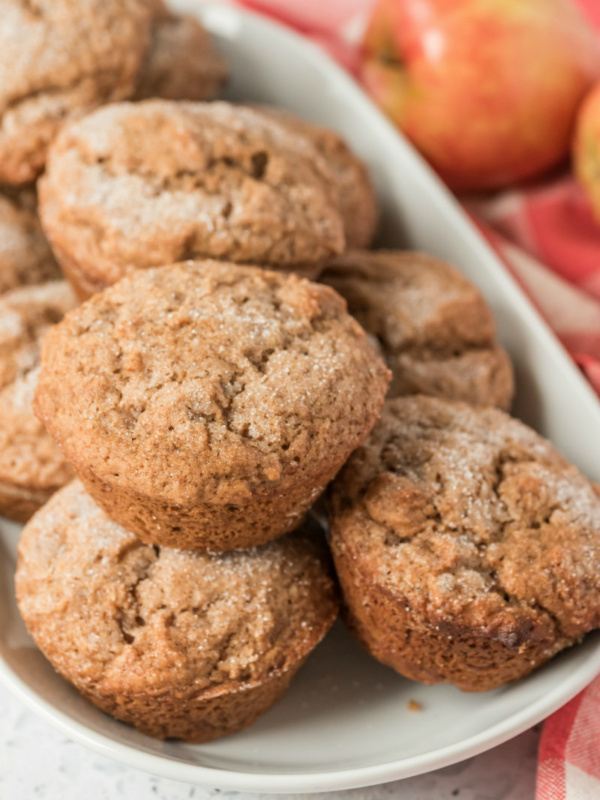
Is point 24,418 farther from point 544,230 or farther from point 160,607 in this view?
point 544,230

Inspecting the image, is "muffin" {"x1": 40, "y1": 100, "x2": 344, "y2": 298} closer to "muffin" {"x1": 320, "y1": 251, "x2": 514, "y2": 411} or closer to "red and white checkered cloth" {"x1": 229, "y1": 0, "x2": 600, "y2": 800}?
"muffin" {"x1": 320, "y1": 251, "x2": 514, "y2": 411}

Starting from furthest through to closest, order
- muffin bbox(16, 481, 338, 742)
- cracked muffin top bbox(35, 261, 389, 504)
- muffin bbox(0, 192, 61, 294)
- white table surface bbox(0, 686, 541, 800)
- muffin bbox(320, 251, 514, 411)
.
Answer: muffin bbox(0, 192, 61, 294), muffin bbox(320, 251, 514, 411), white table surface bbox(0, 686, 541, 800), muffin bbox(16, 481, 338, 742), cracked muffin top bbox(35, 261, 389, 504)

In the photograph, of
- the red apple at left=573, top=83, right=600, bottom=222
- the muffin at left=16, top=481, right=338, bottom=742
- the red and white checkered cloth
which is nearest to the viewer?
the muffin at left=16, top=481, right=338, bottom=742

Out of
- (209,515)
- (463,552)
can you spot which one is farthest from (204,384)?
(463,552)

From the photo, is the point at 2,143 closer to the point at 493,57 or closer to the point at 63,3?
the point at 63,3

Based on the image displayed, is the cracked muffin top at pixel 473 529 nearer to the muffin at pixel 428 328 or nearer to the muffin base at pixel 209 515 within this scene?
the muffin base at pixel 209 515

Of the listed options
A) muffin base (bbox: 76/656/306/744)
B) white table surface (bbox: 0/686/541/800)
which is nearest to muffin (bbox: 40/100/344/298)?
muffin base (bbox: 76/656/306/744)

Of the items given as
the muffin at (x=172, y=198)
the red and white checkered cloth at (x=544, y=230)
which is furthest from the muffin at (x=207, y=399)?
the red and white checkered cloth at (x=544, y=230)
